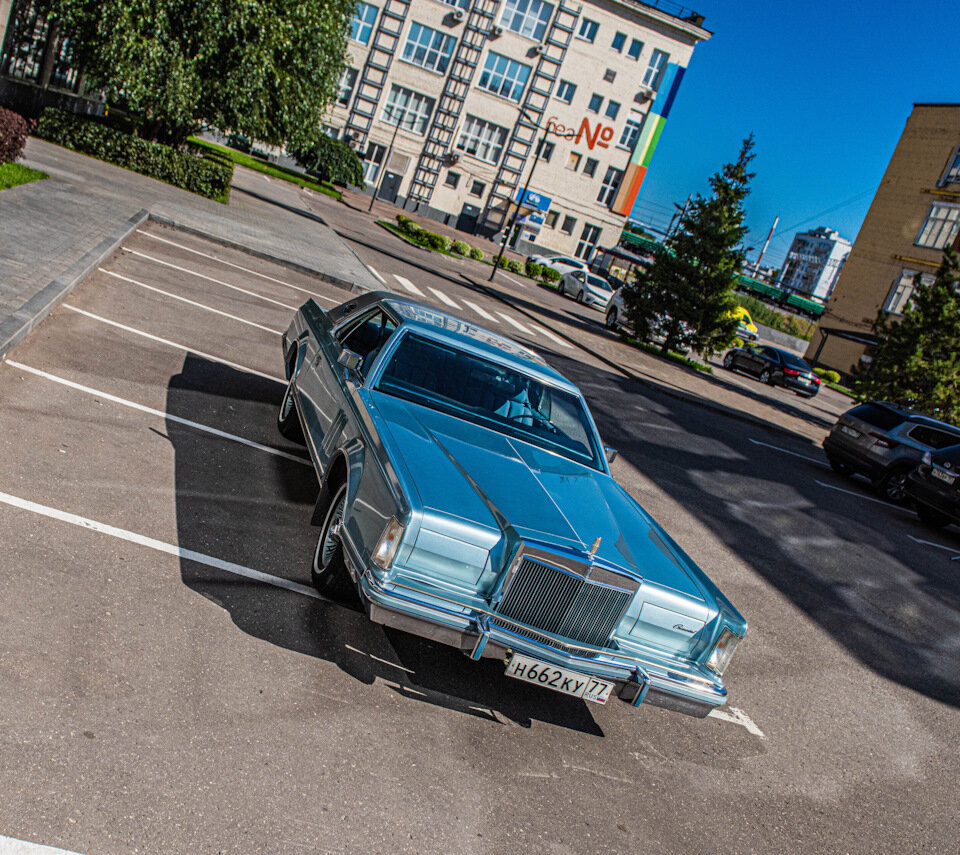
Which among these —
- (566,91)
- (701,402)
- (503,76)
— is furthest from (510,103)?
(701,402)

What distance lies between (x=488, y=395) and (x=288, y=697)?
278cm

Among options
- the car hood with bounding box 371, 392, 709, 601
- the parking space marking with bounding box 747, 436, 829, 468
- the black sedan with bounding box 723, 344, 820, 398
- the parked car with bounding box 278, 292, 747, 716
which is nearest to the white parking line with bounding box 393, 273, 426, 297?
the parking space marking with bounding box 747, 436, 829, 468

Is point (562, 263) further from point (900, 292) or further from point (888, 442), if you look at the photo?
point (888, 442)

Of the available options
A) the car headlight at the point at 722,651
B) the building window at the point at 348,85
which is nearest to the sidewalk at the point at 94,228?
the car headlight at the point at 722,651

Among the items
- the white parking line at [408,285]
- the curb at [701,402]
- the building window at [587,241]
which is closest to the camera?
the curb at [701,402]

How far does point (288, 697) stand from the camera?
4.14 metres

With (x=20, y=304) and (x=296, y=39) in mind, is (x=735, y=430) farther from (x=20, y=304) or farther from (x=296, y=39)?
(x=296, y=39)

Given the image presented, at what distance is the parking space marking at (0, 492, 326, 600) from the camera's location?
505cm

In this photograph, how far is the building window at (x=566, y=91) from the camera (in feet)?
203

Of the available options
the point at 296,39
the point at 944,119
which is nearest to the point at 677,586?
the point at 296,39

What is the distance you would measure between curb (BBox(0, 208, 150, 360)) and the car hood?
374 cm

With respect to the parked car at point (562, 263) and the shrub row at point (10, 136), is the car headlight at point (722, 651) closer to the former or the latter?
the shrub row at point (10, 136)

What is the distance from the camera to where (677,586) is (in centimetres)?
477

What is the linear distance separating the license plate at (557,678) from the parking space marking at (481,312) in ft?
60.4
